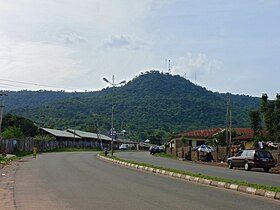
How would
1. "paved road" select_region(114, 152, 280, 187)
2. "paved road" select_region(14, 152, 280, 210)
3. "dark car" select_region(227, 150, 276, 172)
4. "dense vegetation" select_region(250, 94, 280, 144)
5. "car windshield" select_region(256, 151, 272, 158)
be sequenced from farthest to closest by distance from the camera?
"dense vegetation" select_region(250, 94, 280, 144) → "car windshield" select_region(256, 151, 272, 158) → "dark car" select_region(227, 150, 276, 172) → "paved road" select_region(114, 152, 280, 187) → "paved road" select_region(14, 152, 280, 210)

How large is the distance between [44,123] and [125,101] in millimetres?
21393

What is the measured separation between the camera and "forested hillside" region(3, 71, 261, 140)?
373 ft

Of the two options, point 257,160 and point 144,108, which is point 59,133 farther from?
point 257,160

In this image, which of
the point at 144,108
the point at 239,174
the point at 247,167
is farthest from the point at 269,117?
the point at 144,108

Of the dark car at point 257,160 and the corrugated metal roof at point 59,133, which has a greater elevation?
the corrugated metal roof at point 59,133

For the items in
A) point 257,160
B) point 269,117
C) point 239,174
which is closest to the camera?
point 239,174

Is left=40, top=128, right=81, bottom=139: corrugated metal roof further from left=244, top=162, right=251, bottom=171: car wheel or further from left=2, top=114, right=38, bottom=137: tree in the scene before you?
left=244, top=162, right=251, bottom=171: car wheel

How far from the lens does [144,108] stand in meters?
124

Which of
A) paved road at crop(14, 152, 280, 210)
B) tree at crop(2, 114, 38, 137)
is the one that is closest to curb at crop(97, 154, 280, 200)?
paved road at crop(14, 152, 280, 210)

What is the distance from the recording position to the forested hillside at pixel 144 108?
113750mm

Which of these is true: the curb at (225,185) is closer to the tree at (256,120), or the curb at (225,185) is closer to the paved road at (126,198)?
the paved road at (126,198)

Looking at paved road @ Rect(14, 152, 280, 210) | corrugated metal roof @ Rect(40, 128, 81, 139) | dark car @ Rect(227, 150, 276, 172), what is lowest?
paved road @ Rect(14, 152, 280, 210)

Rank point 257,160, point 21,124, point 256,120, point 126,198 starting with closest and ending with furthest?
point 126,198 → point 257,160 → point 256,120 → point 21,124

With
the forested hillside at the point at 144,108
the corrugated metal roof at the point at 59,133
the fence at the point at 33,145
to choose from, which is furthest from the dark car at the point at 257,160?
the forested hillside at the point at 144,108
